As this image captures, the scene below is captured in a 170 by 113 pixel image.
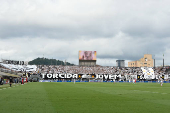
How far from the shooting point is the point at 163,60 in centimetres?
14888

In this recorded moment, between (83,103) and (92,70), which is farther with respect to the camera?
(92,70)

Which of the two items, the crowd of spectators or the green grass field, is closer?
the green grass field

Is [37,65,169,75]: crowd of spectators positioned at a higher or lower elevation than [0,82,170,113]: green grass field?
higher

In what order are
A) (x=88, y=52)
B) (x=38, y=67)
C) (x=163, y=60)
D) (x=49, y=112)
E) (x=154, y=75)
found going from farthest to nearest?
1. (x=163, y=60)
2. (x=88, y=52)
3. (x=38, y=67)
4. (x=154, y=75)
5. (x=49, y=112)

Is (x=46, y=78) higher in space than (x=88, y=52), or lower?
lower

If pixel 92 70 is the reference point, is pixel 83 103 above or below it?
below

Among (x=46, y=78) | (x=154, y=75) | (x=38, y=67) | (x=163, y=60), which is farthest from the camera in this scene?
(x=163, y=60)

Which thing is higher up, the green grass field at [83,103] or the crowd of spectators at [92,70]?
the crowd of spectators at [92,70]

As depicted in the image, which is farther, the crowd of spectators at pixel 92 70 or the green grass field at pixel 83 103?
the crowd of spectators at pixel 92 70

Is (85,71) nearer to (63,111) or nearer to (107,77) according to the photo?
(107,77)

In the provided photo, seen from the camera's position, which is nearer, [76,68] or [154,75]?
[154,75]

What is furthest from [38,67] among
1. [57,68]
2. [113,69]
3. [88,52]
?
[113,69]

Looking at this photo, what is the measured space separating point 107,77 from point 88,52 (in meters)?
25.0

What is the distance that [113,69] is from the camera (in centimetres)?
12719
